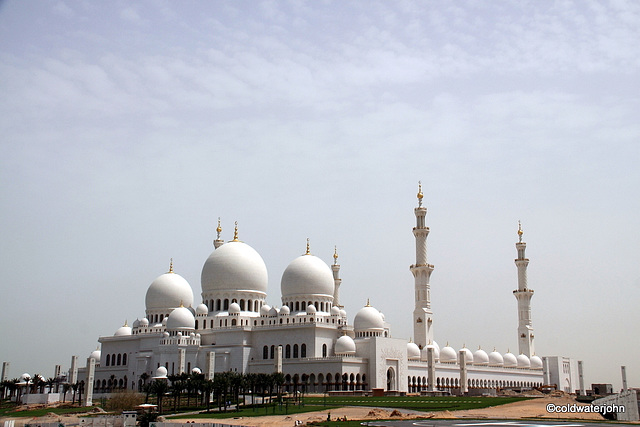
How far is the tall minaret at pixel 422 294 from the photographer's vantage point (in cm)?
7381

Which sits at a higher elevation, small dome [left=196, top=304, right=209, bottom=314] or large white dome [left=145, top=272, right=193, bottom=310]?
large white dome [left=145, top=272, right=193, bottom=310]

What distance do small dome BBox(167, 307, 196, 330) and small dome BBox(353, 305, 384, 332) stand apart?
51.2 feet

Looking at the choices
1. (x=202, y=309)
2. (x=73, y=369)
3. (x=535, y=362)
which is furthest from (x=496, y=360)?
(x=73, y=369)

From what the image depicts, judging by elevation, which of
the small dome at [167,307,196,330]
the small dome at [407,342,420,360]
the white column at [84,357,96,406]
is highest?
the small dome at [167,307,196,330]

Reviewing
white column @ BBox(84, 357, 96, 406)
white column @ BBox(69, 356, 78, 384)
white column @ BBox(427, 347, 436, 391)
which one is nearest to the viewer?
white column @ BBox(84, 357, 96, 406)

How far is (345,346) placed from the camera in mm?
66312

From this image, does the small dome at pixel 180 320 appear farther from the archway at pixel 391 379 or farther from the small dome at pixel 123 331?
the archway at pixel 391 379

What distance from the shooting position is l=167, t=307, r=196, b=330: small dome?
70125mm

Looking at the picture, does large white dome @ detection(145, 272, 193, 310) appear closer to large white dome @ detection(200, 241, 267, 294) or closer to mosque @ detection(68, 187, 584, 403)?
mosque @ detection(68, 187, 584, 403)

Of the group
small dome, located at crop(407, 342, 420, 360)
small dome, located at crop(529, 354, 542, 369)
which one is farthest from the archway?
small dome, located at crop(529, 354, 542, 369)

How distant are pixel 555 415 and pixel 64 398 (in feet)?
145

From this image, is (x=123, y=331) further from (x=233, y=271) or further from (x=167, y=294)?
(x=233, y=271)

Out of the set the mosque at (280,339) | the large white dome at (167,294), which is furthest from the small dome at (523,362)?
the large white dome at (167,294)

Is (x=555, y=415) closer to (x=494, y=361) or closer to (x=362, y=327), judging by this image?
(x=362, y=327)
